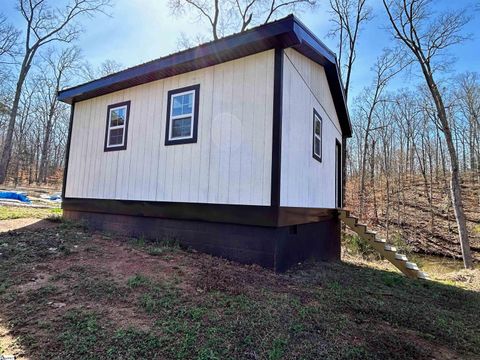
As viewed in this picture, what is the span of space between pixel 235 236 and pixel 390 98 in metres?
17.9

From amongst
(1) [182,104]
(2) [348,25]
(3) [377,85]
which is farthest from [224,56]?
(3) [377,85]

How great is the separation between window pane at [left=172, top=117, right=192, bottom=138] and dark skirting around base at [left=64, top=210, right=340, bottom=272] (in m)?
1.70

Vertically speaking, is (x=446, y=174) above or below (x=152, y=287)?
above

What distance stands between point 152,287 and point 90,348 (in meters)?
1.21

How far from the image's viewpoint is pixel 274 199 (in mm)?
4539

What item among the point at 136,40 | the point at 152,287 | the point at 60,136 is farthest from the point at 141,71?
the point at 60,136

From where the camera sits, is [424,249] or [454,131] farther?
[454,131]

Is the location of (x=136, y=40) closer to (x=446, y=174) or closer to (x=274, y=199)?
(x=274, y=199)

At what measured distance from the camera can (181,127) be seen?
5.79m

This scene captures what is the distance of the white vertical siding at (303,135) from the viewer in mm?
4957

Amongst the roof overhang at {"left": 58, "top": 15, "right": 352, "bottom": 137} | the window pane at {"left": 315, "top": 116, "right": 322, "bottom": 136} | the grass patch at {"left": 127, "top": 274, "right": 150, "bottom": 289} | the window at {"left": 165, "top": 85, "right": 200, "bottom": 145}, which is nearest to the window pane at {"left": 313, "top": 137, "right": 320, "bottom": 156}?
the window pane at {"left": 315, "top": 116, "right": 322, "bottom": 136}

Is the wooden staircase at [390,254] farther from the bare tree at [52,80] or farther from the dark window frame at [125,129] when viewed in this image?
the bare tree at [52,80]

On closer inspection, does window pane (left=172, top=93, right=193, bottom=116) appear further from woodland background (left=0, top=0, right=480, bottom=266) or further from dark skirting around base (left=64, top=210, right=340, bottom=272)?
woodland background (left=0, top=0, right=480, bottom=266)

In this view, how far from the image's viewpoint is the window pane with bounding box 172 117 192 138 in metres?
5.69
